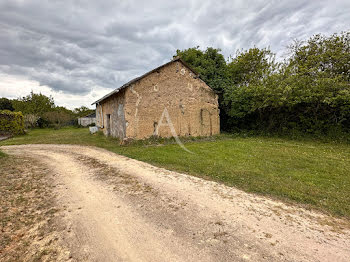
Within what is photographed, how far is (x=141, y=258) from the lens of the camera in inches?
88.9

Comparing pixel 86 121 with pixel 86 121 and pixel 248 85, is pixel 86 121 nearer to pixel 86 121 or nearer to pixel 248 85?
pixel 86 121

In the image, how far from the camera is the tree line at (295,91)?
11422 mm

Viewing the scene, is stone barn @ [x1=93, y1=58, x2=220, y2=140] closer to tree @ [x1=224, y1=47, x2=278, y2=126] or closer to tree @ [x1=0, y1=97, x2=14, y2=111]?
tree @ [x1=224, y1=47, x2=278, y2=126]

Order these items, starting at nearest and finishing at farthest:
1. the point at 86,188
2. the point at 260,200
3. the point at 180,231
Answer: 1. the point at 180,231
2. the point at 260,200
3. the point at 86,188

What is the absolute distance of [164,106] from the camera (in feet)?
38.7

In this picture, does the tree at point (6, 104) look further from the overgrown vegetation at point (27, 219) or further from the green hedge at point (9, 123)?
the overgrown vegetation at point (27, 219)

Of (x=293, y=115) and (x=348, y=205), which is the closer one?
(x=348, y=205)

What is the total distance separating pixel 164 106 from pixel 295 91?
8808mm

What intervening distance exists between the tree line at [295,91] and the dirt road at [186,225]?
10.4 m

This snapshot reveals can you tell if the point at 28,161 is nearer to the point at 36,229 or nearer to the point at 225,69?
the point at 36,229

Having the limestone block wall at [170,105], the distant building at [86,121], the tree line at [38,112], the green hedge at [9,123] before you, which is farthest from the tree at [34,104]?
the limestone block wall at [170,105]

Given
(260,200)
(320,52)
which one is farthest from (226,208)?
(320,52)

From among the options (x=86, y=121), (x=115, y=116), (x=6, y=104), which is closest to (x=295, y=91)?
(x=115, y=116)

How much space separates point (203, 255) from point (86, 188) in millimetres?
3435
